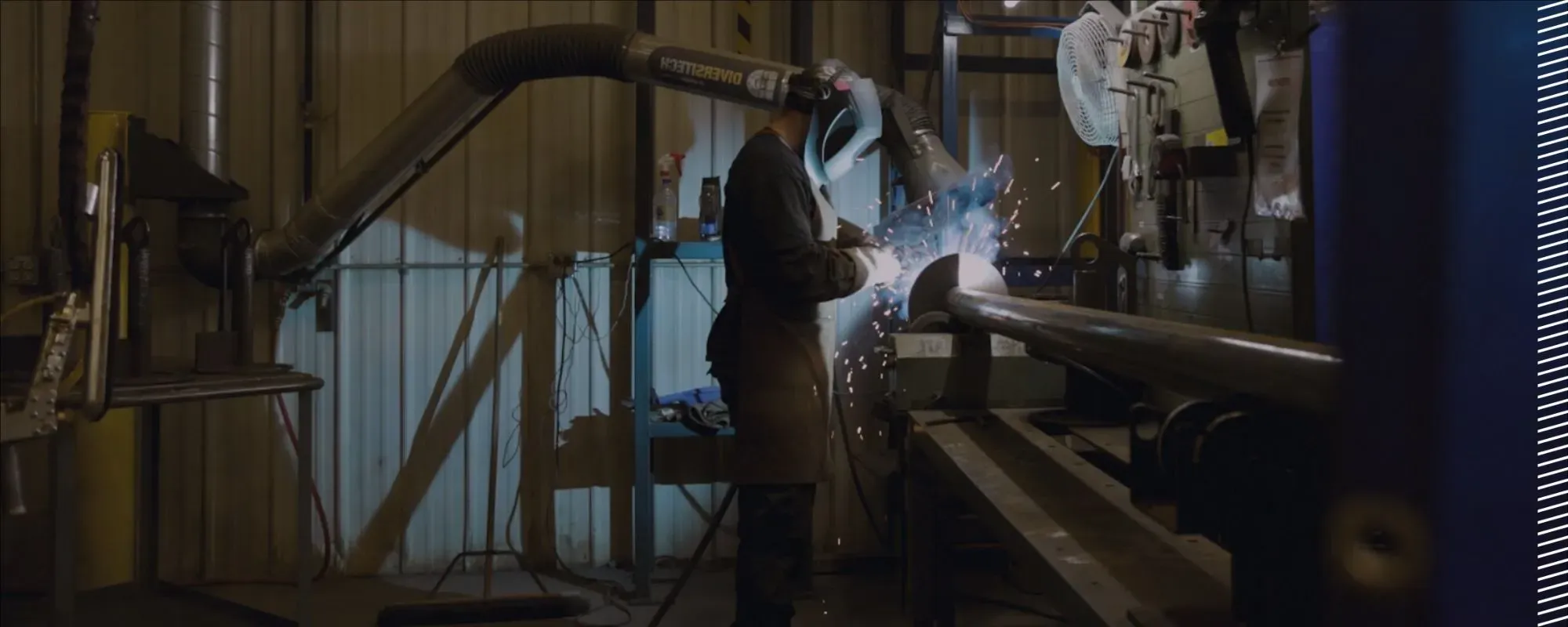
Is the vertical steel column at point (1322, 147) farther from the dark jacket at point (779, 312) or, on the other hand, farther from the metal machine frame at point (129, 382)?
the metal machine frame at point (129, 382)

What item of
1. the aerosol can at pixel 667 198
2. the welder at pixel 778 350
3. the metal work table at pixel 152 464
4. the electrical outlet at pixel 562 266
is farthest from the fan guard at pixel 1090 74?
the metal work table at pixel 152 464

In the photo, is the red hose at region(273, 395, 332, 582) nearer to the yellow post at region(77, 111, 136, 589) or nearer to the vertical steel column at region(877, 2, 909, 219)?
the yellow post at region(77, 111, 136, 589)

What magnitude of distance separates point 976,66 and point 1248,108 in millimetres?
2168

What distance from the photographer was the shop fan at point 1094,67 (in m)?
2.40

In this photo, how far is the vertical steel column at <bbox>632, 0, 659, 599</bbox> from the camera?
3.28 meters

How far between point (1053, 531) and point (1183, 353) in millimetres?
342

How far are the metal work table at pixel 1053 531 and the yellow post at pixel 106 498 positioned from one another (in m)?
2.48

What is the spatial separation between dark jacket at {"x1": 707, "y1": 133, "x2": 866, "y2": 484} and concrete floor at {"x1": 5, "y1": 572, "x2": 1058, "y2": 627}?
3.06ft

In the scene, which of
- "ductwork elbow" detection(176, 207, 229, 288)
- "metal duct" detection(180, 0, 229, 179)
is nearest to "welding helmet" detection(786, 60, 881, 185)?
"ductwork elbow" detection(176, 207, 229, 288)

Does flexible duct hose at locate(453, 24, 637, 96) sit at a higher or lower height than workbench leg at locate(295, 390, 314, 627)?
higher

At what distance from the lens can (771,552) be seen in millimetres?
2445

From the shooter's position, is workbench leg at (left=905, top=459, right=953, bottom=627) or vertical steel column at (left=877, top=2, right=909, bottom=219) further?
vertical steel column at (left=877, top=2, right=909, bottom=219)

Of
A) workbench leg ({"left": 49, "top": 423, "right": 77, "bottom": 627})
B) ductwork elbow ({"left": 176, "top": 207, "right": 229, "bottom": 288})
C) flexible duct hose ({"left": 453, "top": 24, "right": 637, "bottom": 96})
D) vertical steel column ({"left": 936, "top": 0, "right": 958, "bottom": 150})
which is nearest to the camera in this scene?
workbench leg ({"left": 49, "top": 423, "right": 77, "bottom": 627})

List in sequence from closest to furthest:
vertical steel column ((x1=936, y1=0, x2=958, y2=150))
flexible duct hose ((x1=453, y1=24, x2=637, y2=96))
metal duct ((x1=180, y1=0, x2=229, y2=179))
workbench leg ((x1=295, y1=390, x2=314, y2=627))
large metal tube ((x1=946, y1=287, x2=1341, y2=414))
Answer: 1. large metal tube ((x1=946, y1=287, x2=1341, y2=414))
2. workbench leg ((x1=295, y1=390, x2=314, y2=627))
3. flexible duct hose ((x1=453, y1=24, x2=637, y2=96))
4. metal duct ((x1=180, y1=0, x2=229, y2=179))
5. vertical steel column ((x1=936, y1=0, x2=958, y2=150))
